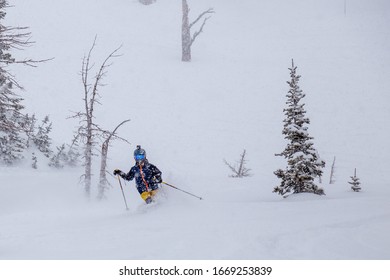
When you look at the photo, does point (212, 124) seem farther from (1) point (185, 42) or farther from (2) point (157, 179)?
(2) point (157, 179)

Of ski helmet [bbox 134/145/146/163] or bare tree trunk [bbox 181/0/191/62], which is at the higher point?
bare tree trunk [bbox 181/0/191/62]

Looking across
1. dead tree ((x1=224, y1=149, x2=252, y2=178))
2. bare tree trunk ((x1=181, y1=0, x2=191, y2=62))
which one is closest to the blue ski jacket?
dead tree ((x1=224, y1=149, x2=252, y2=178))

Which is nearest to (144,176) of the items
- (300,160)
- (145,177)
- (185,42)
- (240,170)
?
(145,177)

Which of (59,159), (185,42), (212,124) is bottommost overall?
(59,159)

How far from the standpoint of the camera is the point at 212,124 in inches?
854

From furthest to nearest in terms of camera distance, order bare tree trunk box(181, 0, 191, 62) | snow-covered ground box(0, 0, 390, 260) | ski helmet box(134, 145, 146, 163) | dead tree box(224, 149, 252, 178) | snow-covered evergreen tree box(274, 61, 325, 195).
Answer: bare tree trunk box(181, 0, 191, 62) → dead tree box(224, 149, 252, 178) → snow-covered evergreen tree box(274, 61, 325, 195) → ski helmet box(134, 145, 146, 163) → snow-covered ground box(0, 0, 390, 260)

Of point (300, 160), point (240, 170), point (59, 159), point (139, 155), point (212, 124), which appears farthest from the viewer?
point (212, 124)

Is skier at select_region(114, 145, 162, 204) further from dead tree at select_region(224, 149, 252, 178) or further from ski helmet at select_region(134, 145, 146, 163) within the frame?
dead tree at select_region(224, 149, 252, 178)

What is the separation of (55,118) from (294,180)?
14.2 m

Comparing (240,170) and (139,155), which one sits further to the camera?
(240,170)

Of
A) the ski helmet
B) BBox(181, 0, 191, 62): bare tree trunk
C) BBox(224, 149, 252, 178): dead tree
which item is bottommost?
BBox(224, 149, 252, 178): dead tree

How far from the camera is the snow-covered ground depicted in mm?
5719

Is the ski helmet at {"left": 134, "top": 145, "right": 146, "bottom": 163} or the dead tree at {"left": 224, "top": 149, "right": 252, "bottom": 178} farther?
the dead tree at {"left": 224, "top": 149, "right": 252, "bottom": 178}
